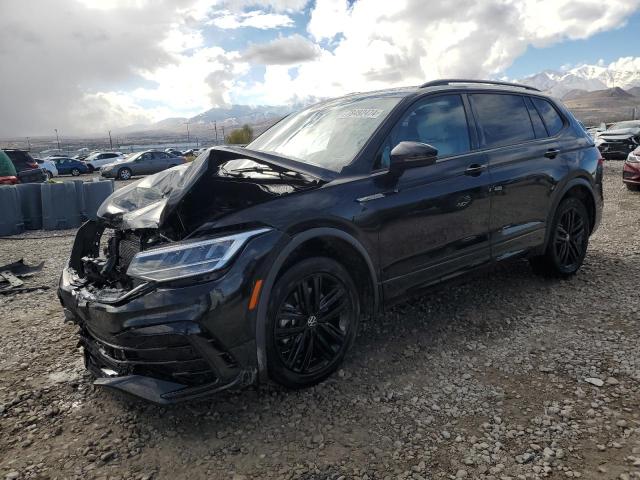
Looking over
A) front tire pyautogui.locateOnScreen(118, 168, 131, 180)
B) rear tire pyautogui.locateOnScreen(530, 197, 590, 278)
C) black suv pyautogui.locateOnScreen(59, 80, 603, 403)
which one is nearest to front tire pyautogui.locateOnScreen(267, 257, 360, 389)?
black suv pyautogui.locateOnScreen(59, 80, 603, 403)

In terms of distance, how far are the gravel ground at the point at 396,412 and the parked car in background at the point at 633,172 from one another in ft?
25.4

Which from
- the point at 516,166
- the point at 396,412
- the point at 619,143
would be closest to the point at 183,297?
the point at 396,412

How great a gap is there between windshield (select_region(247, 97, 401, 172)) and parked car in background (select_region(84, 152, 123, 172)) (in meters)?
34.1

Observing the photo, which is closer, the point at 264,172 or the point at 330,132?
the point at 264,172

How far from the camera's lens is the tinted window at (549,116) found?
4.57m

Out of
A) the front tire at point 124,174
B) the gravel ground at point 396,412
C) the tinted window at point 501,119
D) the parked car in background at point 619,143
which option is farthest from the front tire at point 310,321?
the front tire at point 124,174

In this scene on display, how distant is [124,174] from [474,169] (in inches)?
1079

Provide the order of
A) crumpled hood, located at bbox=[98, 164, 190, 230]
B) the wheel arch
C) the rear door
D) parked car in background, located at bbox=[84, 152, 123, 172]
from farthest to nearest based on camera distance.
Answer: parked car in background, located at bbox=[84, 152, 123, 172], the wheel arch, the rear door, crumpled hood, located at bbox=[98, 164, 190, 230]

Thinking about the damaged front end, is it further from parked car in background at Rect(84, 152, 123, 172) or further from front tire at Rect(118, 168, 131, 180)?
parked car in background at Rect(84, 152, 123, 172)

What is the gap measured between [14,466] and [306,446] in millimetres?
1464

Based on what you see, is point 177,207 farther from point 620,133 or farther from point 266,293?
point 620,133

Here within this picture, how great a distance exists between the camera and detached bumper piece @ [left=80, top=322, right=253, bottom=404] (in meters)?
2.40

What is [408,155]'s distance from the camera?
304 cm

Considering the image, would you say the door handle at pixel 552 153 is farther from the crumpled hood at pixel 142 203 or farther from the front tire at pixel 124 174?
the front tire at pixel 124 174
